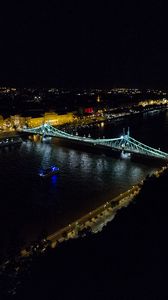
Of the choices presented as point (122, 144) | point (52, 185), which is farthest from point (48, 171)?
point (122, 144)

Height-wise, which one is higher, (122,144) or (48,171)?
(122,144)

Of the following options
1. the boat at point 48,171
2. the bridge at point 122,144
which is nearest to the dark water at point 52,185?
the boat at point 48,171

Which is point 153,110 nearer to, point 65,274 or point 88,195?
point 88,195

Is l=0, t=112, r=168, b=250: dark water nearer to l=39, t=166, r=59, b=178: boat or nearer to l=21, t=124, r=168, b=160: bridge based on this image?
l=39, t=166, r=59, b=178: boat

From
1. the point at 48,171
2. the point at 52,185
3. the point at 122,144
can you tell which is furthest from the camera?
the point at 122,144

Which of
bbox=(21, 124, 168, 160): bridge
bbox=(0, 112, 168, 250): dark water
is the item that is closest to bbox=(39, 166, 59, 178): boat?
bbox=(0, 112, 168, 250): dark water

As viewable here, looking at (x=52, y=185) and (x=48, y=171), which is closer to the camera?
(x=52, y=185)

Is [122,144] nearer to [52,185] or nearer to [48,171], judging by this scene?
[48,171]

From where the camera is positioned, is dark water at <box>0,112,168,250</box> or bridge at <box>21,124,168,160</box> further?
bridge at <box>21,124,168,160</box>
